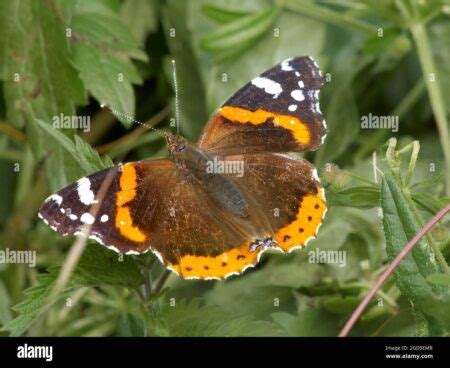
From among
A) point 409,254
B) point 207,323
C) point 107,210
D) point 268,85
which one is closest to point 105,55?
point 268,85

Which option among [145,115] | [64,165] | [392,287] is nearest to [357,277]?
[392,287]

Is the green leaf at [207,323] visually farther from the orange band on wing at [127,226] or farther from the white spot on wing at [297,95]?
the white spot on wing at [297,95]

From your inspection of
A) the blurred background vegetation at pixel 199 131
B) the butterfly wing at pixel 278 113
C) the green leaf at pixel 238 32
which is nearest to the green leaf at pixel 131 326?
the blurred background vegetation at pixel 199 131

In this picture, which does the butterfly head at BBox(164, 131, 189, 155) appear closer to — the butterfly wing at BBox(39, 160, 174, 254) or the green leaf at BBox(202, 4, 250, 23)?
the butterfly wing at BBox(39, 160, 174, 254)

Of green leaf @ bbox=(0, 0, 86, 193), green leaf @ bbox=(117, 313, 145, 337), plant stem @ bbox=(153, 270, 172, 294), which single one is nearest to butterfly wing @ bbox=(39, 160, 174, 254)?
plant stem @ bbox=(153, 270, 172, 294)

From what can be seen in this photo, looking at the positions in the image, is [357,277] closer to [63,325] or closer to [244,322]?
[244,322]
